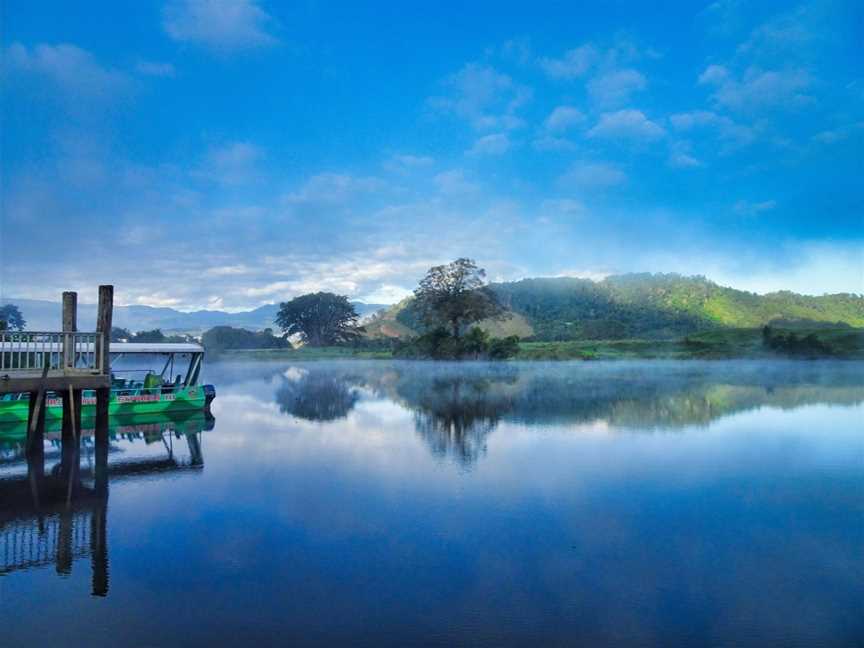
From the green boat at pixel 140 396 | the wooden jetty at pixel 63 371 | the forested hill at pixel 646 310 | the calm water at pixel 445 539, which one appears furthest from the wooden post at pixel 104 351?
the forested hill at pixel 646 310

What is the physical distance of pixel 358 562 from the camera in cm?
938

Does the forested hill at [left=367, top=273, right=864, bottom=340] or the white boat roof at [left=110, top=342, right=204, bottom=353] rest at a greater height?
the forested hill at [left=367, top=273, right=864, bottom=340]

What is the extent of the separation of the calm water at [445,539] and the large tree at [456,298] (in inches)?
2024

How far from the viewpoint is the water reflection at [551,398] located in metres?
23.6

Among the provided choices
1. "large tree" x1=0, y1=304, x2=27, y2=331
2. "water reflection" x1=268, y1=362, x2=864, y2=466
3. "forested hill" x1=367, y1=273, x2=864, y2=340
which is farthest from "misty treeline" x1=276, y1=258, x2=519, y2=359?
"large tree" x1=0, y1=304, x2=27, y2=331

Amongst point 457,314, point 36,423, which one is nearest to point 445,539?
point 36,423

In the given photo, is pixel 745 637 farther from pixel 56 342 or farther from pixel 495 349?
pixel 495 349

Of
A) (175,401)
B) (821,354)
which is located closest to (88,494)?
(175,401)

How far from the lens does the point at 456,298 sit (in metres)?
73.9

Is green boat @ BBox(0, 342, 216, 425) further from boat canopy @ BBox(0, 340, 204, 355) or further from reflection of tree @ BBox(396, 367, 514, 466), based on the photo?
reflection of tree @ BBox(396, 367, 514, 466)

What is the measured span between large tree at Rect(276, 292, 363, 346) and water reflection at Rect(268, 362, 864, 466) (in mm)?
57555

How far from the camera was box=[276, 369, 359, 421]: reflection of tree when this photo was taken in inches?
1138

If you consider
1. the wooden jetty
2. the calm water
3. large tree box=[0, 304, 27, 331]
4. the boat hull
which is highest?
large tree box=[0, 304, 27, 331]

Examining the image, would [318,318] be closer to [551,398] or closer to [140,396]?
[551,398]
